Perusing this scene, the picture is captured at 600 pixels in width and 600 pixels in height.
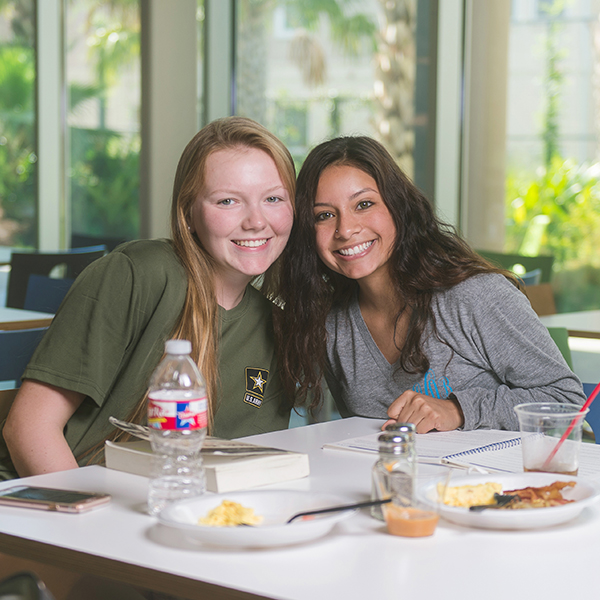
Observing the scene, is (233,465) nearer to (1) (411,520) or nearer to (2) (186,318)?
(1) (411,520)

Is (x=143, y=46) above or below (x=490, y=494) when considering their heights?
above

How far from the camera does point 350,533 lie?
1.01m

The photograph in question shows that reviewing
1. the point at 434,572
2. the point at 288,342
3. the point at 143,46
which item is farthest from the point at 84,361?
the point at 143,46

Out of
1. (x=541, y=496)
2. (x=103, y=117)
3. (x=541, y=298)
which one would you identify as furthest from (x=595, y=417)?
(x=103, y=117)

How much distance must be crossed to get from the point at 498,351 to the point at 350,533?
3.07 feet

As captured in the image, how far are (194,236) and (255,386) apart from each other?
0.37 meters

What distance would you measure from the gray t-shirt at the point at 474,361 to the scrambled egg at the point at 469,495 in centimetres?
60

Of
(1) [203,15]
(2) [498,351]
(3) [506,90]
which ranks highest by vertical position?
(1) [203,15]

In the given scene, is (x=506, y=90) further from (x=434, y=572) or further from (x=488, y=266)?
(x=434, y=572)

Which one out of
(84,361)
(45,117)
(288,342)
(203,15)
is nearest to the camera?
(84,361)

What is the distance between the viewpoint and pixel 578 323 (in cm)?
323

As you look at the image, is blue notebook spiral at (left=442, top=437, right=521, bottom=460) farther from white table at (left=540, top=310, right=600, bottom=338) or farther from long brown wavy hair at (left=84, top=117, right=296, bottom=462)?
Result: white table at (left=540, top=310, right=600, bottom=338)

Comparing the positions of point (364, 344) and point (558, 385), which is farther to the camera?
point (364, 344)

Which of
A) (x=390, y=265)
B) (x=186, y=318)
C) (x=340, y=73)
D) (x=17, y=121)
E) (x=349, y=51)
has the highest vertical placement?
(x=349, y=51)
